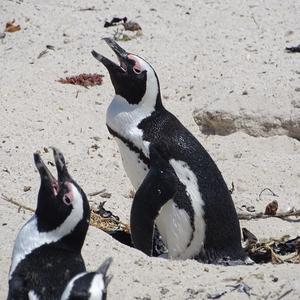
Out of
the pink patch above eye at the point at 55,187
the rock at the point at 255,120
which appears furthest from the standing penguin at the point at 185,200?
the rock at the point at 255,120

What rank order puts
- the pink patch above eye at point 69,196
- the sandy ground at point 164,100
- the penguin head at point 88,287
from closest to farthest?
the penguin head at point 88,287, the pink patch above eye at point 69,196, the sandy ground at point 164,100

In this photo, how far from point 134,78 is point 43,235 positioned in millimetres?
1559

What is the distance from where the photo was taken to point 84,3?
952 cm

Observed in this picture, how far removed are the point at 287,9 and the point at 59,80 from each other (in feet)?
7.07

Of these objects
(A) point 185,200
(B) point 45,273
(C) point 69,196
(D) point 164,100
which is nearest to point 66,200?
(C) point 69,196

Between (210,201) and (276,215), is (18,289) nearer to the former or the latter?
(210,201)

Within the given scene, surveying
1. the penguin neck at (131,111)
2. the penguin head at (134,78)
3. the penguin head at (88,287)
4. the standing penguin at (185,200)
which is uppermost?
the penguin head at (88,287)

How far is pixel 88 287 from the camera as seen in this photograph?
13.5ft

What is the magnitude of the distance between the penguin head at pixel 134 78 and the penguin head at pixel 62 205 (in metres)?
1.38

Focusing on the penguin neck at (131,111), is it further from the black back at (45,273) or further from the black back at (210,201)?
the black back at (45,273)

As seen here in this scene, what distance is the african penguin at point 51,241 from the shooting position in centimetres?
474

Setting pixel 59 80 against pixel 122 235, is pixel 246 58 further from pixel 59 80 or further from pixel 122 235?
pixel 122 235

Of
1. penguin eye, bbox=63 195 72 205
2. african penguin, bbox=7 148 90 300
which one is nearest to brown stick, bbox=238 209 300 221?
african penguin, bbox=7 148 90 300

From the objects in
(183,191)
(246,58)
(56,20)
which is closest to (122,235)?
(183,191)
